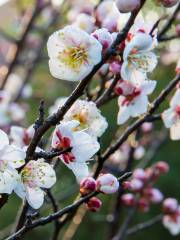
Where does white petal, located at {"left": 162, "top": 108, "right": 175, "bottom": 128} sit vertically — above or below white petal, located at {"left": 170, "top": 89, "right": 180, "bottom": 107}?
below

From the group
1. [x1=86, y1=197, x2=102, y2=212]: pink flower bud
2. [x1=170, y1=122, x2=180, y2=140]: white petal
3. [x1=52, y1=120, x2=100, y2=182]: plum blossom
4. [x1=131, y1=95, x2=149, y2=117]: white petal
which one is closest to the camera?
[x1=52, y1=120, x2=100, y2=182]: plum blossom

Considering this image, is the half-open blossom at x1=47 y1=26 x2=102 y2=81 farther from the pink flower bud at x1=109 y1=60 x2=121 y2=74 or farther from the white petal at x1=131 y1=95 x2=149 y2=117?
the white petal at x1=131 y1=95 x2=149 y2=117

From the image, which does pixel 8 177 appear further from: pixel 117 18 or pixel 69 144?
pixel 117 18

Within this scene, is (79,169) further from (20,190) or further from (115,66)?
(115,66)

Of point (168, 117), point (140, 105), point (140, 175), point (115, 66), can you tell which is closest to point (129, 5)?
point (115, 66)

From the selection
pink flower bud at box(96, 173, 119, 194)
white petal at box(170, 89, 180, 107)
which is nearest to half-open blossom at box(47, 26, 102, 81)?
pink flower bud at box(96, 173, 119, 194)
